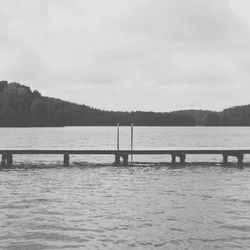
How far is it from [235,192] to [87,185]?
703 centimetres

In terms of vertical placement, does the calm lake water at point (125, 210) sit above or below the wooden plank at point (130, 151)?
below

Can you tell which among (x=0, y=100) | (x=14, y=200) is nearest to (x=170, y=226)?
(x=14, y=200)

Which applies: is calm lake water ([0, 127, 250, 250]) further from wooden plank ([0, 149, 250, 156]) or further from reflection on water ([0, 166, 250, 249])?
wooden plank ([0, 149, 250, 156])

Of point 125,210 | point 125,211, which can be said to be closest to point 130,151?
point 125,210

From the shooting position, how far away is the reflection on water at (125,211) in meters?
12.7

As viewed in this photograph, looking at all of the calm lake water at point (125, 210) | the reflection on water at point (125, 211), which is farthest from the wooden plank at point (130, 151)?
the reflection on water at point (125, 211)

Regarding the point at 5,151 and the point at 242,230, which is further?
the point at 5,151

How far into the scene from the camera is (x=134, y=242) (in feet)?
40.8

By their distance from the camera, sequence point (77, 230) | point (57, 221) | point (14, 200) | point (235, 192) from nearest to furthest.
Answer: point (77, 230)
point (57, 221)
point (14, 200)
point (235, 192)

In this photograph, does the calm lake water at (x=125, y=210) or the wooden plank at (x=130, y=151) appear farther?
the wooden plank at (x=130, y=151)

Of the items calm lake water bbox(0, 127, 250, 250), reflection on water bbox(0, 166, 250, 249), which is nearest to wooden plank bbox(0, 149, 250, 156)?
calm lake water bbox(0, 127, 250, 250)

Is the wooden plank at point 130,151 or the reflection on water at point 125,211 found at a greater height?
the wooden plank at point 130,151

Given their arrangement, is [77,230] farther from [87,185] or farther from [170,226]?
[87,185]

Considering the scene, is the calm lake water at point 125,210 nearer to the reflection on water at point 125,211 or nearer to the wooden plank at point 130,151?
the reflection on water at point 125,211
